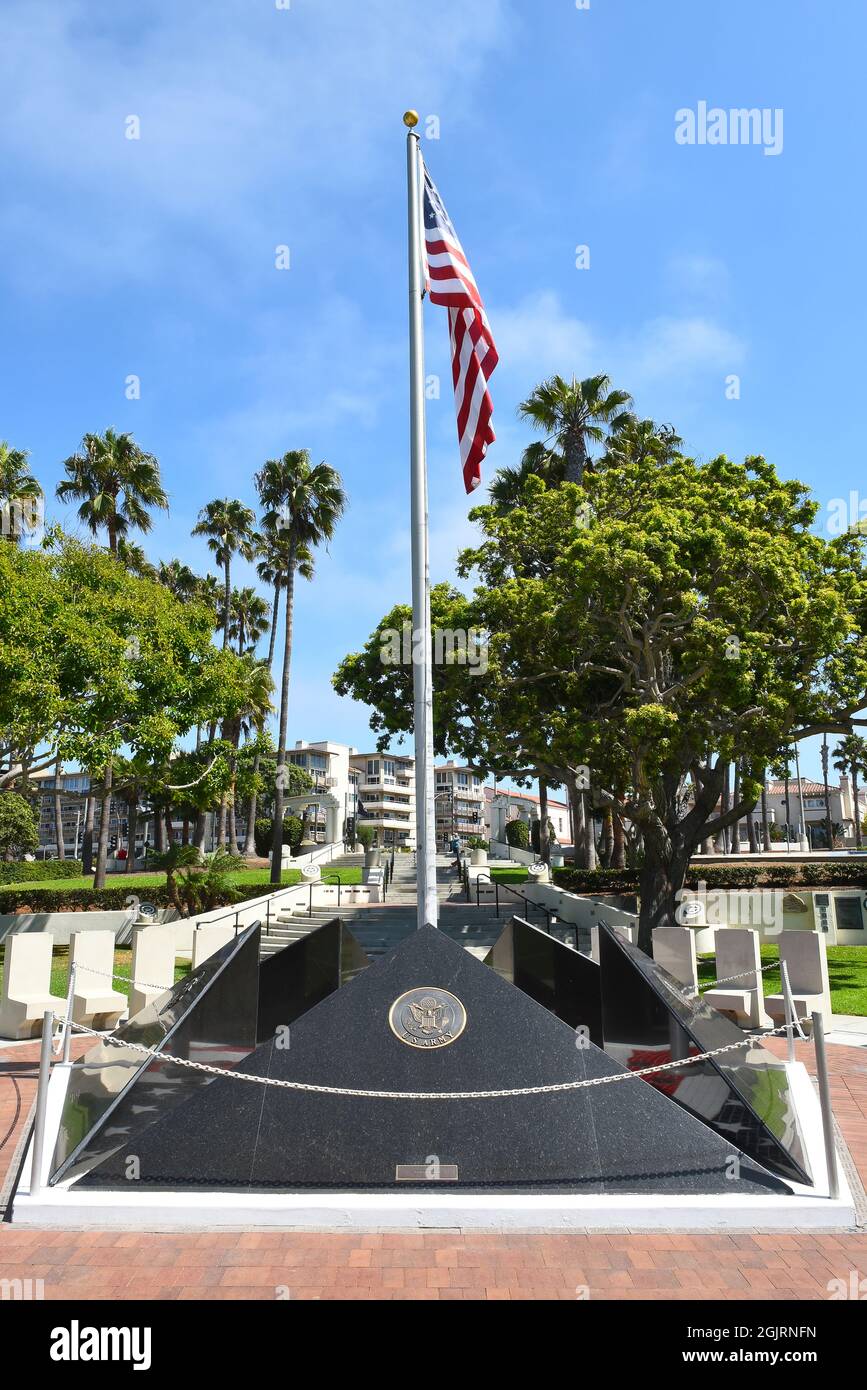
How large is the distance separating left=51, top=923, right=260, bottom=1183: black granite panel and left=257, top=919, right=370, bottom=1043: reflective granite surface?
839 mm

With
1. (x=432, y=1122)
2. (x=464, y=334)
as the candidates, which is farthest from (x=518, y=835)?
(x=432, y=1122)

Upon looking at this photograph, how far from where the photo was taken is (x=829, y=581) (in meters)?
19.7

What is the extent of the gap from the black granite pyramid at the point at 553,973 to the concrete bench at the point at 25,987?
645cm

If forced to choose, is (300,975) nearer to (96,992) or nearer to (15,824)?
(96,992)

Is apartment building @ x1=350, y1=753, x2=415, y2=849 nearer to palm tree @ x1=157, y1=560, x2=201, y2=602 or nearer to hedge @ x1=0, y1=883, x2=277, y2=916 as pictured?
palm tree @ x1=157, y1=560, x2=201, y2=602

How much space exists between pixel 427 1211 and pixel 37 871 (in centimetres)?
4291

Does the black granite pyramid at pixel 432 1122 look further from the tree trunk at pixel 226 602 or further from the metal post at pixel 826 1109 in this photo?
the tree trunk at pixel 226 602

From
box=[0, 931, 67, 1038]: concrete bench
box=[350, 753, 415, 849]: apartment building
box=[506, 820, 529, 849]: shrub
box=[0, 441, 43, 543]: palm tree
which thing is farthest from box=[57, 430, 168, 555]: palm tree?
box=[350, 753, 415, 849]: apartment building

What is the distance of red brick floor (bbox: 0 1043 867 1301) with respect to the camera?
4.84m

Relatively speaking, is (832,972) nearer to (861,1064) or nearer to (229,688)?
(861,1064)

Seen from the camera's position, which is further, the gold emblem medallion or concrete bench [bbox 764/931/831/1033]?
concrete bench [bbox 764/931/831/1033]
